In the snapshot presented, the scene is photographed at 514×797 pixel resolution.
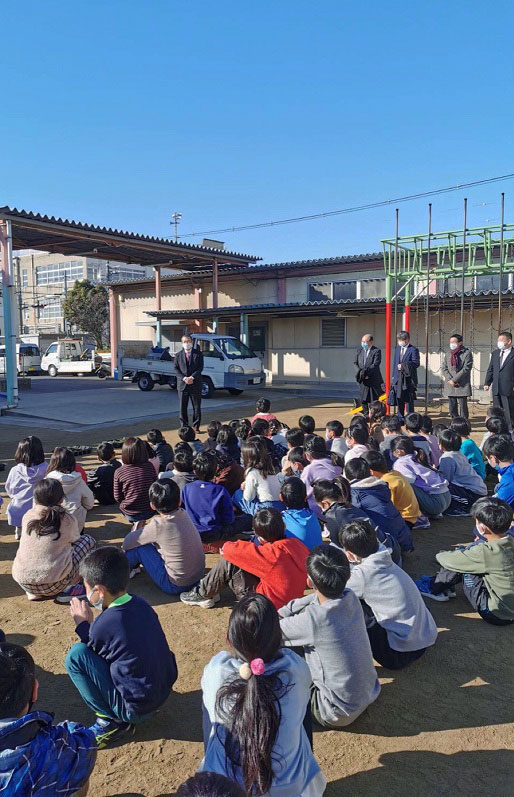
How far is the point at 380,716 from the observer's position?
9.07 ft

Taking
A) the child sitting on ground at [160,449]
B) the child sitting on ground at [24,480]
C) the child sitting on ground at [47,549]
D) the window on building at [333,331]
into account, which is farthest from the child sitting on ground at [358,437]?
the window on building at [333,331]

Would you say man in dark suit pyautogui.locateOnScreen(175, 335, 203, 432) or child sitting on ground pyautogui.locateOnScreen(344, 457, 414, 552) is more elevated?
man in dark suit pyautogui.locateOnScreen(175, 335, 203, 432)

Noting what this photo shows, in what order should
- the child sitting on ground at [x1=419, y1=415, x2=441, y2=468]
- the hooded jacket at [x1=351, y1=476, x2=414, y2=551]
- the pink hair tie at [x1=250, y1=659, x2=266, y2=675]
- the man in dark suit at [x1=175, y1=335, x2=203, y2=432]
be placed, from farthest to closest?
1. the man in dark suit at [x1=175, y1=335, x2=203, y2=432]
2. the child sitting on ground at [x1=419, y1=415, x2=441, y2=468]
3. the hooded jacket at [x1=351, y1=476, x2=414, y2=551]
4. the pink hair tie at [x1=250, y1=659, x2=266, y2=675]

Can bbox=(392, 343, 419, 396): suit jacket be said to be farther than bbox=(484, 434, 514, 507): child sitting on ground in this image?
Yes

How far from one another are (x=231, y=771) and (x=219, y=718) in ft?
0.51

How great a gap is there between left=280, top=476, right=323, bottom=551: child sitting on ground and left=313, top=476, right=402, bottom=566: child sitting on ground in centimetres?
10

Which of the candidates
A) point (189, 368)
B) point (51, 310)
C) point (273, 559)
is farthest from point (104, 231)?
point (51, 310)

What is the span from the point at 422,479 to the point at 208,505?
210 cm

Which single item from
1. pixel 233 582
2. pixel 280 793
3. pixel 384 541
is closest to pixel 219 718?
pixel 280 793

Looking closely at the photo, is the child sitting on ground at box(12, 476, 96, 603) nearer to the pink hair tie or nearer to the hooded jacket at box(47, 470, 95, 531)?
the hooded jacket at box(47, 470, 95, 531)

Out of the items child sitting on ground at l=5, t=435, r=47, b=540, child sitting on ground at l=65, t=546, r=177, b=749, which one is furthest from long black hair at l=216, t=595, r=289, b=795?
child sitting on ground at l=5, t=435, r=47, b=540

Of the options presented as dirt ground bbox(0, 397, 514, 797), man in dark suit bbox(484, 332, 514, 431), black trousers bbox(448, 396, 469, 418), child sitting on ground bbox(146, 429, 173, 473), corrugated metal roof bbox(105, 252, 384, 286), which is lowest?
dirt ground bbox(0, 397, 514, 797)

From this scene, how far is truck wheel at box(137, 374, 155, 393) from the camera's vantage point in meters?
19.9

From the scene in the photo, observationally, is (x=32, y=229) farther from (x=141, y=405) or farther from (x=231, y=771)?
(x=231, y=771)
